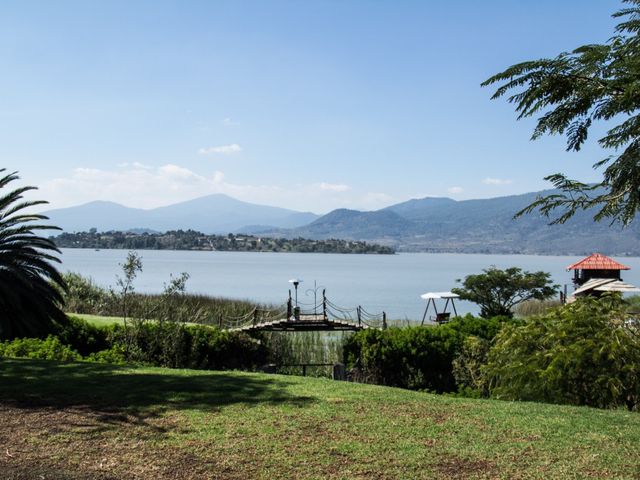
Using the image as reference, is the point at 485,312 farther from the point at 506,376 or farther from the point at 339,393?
the point at 339,393

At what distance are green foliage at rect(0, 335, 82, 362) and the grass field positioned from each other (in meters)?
4.40

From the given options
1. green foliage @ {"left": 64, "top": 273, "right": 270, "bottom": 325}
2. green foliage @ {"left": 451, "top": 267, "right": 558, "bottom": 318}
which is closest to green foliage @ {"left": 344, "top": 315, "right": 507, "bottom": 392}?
green foliage @ {"left": 64, "top": 273, "right": 270, "bottom": 325}

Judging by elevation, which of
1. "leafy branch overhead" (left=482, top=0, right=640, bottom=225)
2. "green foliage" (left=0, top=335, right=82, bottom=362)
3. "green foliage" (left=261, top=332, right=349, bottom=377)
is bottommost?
"green foliage" (left=261, top=332, right=349, bottom=377)

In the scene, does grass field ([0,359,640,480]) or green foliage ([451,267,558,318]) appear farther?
green foliage ([451,267,558,318])

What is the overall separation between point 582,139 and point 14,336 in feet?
43.1

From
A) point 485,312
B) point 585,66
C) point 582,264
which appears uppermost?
point 585,66

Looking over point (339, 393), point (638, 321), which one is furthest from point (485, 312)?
point (339, 393)

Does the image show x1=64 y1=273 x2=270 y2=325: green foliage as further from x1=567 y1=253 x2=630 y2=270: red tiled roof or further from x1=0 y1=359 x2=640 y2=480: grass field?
x1=567 y1=253 x2=630 y2=270: red tiled roof

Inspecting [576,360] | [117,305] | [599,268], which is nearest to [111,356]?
[576,360]

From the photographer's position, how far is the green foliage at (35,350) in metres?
13.4

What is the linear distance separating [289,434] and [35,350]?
9.37 m

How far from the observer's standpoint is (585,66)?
4715 mm

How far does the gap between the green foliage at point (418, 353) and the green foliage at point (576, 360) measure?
3.67m

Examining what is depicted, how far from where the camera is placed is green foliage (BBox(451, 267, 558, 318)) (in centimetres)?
3219
